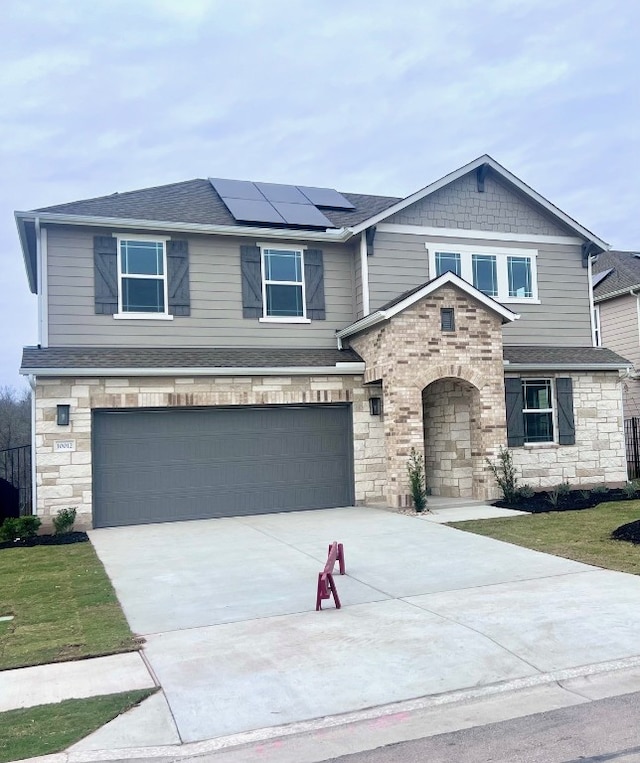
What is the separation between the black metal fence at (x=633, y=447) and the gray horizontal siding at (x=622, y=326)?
2.25 m

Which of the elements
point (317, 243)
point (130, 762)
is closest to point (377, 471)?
point (317, 243)

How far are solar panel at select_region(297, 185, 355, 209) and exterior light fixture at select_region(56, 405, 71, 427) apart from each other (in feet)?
25.8

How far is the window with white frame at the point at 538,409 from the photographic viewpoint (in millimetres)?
16234

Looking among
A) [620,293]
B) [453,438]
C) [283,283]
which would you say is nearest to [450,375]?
[453,438]

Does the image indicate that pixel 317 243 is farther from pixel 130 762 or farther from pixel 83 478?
pixel 130 762

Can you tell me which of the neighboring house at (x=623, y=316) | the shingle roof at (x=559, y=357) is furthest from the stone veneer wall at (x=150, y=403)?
the neighboring house at (x=623, y=316)

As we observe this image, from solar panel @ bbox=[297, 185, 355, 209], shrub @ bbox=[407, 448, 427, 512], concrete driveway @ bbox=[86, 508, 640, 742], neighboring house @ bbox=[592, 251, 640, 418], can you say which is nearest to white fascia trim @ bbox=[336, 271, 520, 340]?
shrub @ bbox=[407, 448, 427, 512]

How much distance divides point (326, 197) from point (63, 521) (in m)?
10.1

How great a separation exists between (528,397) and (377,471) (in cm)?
403

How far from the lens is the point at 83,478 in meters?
13.1

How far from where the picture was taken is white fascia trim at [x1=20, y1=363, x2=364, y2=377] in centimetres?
1287

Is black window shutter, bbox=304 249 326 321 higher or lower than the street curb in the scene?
higher

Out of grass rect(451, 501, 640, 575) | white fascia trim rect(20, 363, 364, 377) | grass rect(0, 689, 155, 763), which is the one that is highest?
white fascia trim rect(20, 363, 364, 377)

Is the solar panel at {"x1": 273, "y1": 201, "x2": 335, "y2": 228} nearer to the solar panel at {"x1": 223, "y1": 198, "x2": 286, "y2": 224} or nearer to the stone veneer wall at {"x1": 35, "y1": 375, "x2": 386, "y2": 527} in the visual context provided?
the solar panel at {"x1": 223, "y1": 198, "x2": 286, "y2": 224}
